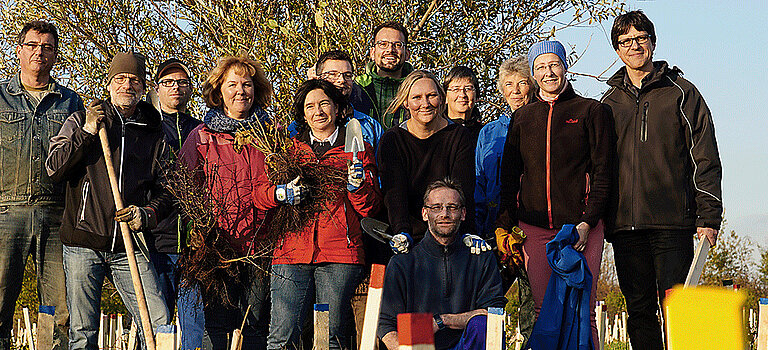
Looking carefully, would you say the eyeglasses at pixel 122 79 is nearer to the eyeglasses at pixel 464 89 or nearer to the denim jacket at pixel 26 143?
the denim jacket at pixel 26 143

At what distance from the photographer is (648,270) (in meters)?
4.86

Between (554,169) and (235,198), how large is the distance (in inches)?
76.8

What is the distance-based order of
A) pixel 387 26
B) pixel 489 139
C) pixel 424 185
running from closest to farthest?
pixel 424 185 → pixel 489 139 → pixel 387 26

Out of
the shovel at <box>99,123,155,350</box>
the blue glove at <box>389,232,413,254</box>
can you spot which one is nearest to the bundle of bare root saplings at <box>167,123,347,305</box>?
the shovel at <box>99,123,155,350</box>

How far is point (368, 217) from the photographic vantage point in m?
4.96

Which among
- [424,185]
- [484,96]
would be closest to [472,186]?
[424,185]

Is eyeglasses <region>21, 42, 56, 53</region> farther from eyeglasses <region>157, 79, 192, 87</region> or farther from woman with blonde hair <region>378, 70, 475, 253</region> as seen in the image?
woman with blonde hair <region>378, 70, 475, 253</region>

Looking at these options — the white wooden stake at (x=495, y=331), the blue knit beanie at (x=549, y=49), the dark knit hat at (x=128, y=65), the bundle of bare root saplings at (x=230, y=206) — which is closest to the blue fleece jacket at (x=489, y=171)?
the blue knit beanie at (x=549, y=49)

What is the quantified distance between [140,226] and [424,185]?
1688mm

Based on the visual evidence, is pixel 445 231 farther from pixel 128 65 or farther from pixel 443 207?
pixel 128 65

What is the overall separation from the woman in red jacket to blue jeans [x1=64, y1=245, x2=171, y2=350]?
0.69 metres

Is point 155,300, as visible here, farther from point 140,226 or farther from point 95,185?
point 95,185

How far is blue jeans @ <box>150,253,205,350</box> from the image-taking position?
5.00 metres

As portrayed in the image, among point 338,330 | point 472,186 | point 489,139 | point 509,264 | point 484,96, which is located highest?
point 484,96
